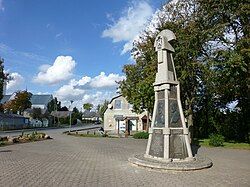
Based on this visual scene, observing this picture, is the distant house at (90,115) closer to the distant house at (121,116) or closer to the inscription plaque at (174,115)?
the distant house at (121,116)

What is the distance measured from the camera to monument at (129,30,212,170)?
14117mm

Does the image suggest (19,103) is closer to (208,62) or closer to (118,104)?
(118,104)

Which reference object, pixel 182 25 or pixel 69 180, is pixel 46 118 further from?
pixel 69 180

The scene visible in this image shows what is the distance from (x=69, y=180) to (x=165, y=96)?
657 cm

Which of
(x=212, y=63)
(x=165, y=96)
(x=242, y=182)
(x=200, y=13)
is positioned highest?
(x=200, y=13)

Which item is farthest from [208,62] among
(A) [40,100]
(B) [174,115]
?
(A) [40,100]

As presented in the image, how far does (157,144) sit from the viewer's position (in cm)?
1468

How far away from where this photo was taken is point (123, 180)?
1046 cm

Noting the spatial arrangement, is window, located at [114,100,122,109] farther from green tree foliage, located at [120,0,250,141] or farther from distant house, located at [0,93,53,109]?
distant house, located at [0,93,53,109]

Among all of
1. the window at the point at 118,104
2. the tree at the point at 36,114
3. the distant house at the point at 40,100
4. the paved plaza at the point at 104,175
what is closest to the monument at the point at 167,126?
the paved plaza at the point at 104,175

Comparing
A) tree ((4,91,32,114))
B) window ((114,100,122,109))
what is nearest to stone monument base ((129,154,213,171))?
window ((114,100,122,109))

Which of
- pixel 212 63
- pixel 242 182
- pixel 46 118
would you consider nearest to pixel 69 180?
pixel 242 182

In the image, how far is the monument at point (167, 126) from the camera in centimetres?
1412

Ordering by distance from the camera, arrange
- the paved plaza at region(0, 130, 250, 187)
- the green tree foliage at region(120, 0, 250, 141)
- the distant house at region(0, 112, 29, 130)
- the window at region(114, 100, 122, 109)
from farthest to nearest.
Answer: the distant house at region(0, 112, 29, 130)
the window at region(114, 100, 122, 109)
the green tree foliage at region(120, 0, 250, 141)
the paved plaza at region(0, 130, 250, 187)
